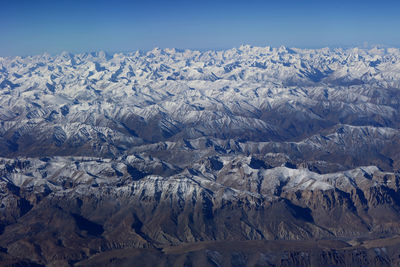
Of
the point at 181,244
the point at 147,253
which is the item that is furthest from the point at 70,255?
the point at 181,244

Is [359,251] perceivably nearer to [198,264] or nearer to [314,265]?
[314,265]

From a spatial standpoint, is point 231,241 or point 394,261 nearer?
point 394,261

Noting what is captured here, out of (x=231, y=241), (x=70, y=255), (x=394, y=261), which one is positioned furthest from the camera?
(x=231, y=241)

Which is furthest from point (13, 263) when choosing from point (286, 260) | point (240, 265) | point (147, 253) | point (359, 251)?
point (359, 251)

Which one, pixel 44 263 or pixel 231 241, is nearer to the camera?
pixel 44 263

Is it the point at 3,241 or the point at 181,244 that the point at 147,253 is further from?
the point at 3,241

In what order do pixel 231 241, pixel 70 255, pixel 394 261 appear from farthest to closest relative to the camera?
pixel 231 241
pixel 70 255
pixel 394 261

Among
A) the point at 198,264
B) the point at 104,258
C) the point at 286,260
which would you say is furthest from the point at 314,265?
the point at 104,258

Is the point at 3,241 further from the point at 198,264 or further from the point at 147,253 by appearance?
the point at 198,264
